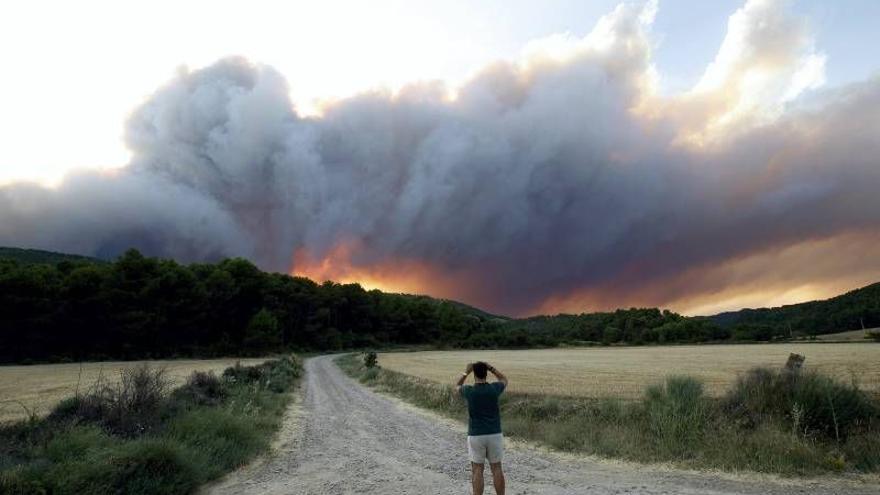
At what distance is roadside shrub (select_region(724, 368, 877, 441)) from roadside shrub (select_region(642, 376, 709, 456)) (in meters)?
1.07

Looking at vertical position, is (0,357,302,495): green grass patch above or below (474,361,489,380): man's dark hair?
below

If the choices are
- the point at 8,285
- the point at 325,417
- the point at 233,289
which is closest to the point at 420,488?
the point at 325,417

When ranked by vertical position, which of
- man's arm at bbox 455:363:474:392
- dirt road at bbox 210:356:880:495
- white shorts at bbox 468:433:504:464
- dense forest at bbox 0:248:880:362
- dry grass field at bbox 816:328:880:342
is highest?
dense forest at bbox 0:248:880:362

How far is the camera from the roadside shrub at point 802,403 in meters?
13.4

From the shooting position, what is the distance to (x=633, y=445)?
1328cm

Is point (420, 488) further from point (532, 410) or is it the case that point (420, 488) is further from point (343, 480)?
point (532, 410)

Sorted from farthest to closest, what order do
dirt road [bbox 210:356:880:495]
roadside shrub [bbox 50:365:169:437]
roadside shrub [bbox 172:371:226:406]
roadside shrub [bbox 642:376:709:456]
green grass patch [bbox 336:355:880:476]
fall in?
1. roadside shrub [bbox 172:371:226:406]
2. roadside shrub [bbox 50:365:169:437]
3. roadside shrub [bbox 642:376:709:456]
4. green grass patch [bbox 336:355:880:476]
5. dirt road [bbox 210:356:880:495]

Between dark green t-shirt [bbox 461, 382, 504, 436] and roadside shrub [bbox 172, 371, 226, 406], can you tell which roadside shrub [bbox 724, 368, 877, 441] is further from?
roadside shrub [bbox 172, 371, 226, 406]

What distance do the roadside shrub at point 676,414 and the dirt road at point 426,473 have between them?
65.8 inches

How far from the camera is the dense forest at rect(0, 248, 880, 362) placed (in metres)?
77.6

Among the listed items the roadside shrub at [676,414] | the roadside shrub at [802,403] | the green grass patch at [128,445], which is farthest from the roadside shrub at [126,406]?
the roadside shrub at [802,403]

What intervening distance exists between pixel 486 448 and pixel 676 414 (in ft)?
25.3

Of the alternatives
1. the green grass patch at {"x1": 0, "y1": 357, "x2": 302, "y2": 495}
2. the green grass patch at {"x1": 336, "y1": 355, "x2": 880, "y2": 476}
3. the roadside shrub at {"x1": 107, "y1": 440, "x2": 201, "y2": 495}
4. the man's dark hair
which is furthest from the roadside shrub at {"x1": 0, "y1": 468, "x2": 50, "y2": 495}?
the green grass patch at {"x1": 336, "y1": 355, "x2": 880, "y2": 476}

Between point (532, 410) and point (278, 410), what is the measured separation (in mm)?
11059
